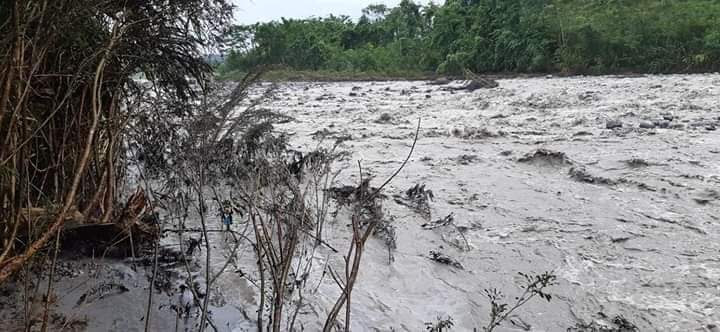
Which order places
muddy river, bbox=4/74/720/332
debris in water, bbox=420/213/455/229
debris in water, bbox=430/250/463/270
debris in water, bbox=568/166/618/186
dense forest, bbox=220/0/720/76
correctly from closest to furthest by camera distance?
muddy river, bbox=4/74/720/332, debris in water, bbox=430/250/463/270, debris in water, bbox=420/213/455/229, debris in water, bbox=568/166/618/186, dense forest, bbox=220/0/720/76

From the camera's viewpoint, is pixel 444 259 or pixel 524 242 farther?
pixel 524 242

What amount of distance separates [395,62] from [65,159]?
36.4m

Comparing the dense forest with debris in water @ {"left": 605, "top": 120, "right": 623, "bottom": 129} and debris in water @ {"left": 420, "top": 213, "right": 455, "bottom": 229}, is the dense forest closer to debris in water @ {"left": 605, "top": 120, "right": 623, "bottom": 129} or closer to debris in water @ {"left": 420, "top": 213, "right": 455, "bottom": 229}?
debris in water @ {"left": 605, "top": 120, "right": 623, "bottom": 129}

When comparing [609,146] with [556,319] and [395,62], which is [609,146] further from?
[395,62]

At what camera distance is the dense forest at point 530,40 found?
2430cm

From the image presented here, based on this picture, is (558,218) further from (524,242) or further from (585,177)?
(585,177)

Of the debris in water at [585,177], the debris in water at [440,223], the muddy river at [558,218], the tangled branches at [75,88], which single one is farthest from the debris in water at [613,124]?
the tangled branches at [75,88]

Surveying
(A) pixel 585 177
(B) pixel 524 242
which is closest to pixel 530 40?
(A) pixel 585 177

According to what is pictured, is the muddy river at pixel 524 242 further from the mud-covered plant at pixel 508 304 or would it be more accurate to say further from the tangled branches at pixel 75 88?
the tangled branches at pixel 75 88

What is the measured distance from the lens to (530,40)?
94.1 feet

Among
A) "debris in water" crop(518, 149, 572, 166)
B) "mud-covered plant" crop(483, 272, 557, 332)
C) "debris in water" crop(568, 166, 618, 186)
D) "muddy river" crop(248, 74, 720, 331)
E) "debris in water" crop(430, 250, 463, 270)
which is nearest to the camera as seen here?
"mud-covered plant" crop(483, 272, 557, 332)

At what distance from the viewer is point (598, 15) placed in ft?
88.8

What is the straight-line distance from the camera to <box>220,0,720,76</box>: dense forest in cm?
2430

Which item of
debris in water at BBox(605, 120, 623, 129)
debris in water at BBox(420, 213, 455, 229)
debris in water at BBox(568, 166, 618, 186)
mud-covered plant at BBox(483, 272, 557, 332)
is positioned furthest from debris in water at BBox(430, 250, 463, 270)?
debris in water at BBox(605, 120, 623, 129)
